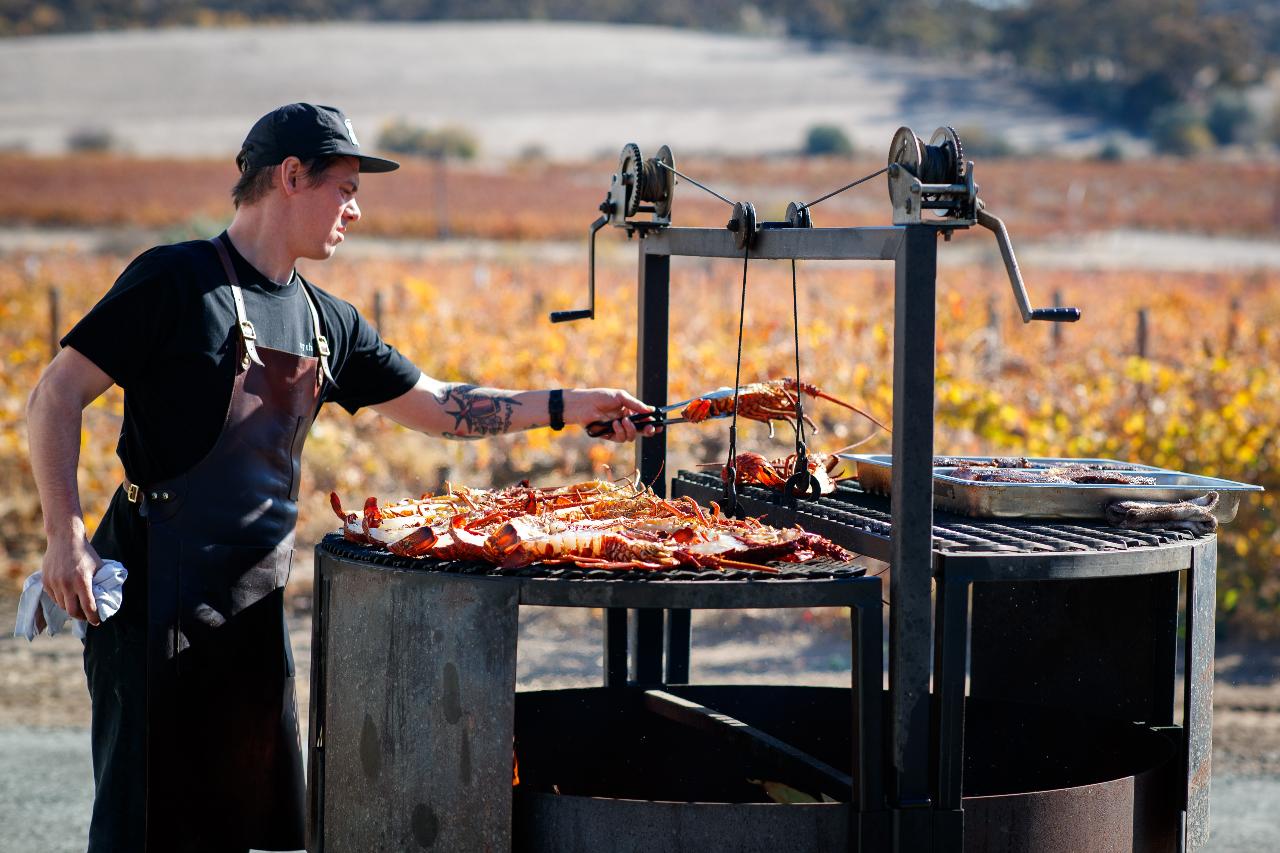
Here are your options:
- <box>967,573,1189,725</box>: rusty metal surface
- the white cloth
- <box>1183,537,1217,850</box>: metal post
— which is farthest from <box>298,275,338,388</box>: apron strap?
<box>1183,537,1217,850</box>: metal post

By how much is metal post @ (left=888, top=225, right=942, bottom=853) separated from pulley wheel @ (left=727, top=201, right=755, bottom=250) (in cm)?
48

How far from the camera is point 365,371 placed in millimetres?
3834

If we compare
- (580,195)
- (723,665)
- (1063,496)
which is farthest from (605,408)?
(580,195)

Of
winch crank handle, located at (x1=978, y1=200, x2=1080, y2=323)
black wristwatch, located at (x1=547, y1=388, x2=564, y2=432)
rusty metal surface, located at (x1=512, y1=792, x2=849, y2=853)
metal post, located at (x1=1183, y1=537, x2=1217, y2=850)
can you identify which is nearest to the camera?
winch crank handle, located at (x1=978, y1=200, x2=1080, y2=323)

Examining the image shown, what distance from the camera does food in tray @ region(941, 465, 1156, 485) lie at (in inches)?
135

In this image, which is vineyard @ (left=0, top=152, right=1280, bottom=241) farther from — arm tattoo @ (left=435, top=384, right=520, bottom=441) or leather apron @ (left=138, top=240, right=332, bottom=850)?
leather apron @ (left=138, top=240, right=332, bottom=850)

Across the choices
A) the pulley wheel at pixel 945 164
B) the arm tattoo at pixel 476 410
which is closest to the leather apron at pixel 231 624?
the arm tattoo at pixel 476 410

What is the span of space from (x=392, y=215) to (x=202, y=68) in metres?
33.9

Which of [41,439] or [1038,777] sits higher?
[41,439]

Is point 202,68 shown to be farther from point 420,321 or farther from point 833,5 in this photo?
point 420,321

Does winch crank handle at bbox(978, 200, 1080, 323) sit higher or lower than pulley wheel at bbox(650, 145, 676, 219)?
lower

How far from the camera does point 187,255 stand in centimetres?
333

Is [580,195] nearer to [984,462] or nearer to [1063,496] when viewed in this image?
[984,462]

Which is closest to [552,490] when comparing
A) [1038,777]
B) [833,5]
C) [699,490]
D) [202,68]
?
[699,490]
